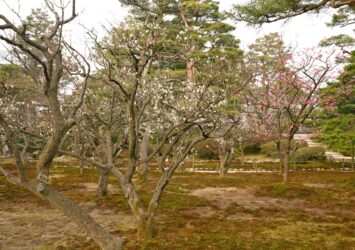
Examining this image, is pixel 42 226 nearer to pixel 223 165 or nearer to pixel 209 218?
pixel 209 218

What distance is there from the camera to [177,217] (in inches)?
463

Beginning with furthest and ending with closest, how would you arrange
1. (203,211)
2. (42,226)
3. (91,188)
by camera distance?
(91,188) < (203,211) < (42,226)

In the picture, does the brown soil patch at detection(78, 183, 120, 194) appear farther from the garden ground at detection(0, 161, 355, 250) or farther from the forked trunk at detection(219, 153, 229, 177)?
the forked trunk at detection(219, 153, 229, 177)

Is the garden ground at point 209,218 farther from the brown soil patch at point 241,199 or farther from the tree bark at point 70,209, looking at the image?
the tree bark at point 70,209

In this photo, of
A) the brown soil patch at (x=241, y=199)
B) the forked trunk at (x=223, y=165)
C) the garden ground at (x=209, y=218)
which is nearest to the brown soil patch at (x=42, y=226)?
the garden ground at (x=209, y=218)

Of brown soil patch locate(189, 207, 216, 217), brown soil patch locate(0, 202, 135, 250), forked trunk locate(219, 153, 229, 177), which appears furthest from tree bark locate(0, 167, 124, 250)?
forked trunk locate(219, 153, 229, 177)

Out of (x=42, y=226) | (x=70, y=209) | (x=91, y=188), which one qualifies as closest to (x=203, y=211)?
(x=42, y=226)

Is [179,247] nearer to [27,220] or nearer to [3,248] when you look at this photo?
[3,248]

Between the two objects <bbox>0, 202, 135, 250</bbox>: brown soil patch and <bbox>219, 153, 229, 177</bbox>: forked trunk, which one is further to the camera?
<bbox>219, 153, 229, 177</bbox>: forked trunk

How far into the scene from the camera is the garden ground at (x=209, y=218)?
355 inches

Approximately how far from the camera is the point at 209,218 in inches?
467

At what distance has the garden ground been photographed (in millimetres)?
9016

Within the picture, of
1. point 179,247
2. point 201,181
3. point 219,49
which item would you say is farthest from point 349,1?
point 219,49

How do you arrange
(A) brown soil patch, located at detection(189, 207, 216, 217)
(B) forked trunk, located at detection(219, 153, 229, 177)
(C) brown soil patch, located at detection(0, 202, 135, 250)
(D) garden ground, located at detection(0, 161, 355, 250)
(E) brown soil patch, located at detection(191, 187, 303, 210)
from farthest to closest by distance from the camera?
(B) forked trunk, located at detection(219, 153, 229, 177)
(E) brown soil patch, located at detection(191, 187, 303, 210)
(A) brown soil patch, located at detection(189, 207, 216, 217)
(C) brown soil patch, located at detection(0, 202, 135, 250)
(D) garden ground, located at detection(0, 161, 355, 250)
